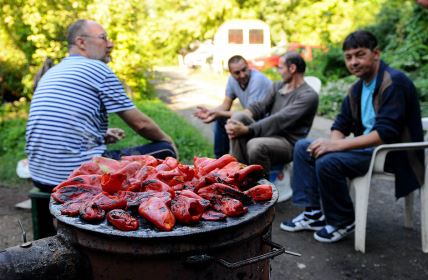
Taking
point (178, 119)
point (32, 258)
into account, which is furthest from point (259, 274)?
point (178, 119)

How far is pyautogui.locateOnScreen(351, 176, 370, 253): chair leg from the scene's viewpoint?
12.1 feet

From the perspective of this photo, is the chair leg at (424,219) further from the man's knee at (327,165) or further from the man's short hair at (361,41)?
the man's short hair at (361,41)

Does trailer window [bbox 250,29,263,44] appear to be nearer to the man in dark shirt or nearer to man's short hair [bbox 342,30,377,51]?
the man in dark shirt

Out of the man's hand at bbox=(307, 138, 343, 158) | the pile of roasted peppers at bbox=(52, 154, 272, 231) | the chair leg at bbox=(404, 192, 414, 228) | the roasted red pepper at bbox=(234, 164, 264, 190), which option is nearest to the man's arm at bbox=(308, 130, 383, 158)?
the man's hand at bbox=(307, 138, 343, 158)

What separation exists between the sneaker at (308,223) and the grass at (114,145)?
2384 mm

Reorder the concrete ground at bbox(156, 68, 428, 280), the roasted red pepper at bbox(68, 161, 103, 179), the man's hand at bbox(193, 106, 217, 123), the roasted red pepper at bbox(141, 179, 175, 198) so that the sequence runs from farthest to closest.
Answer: the man's hand at bbox(193, 106, 217, 123) < the concrete ground at bbox(156, 68, 428, 280) < the roasted red pepper at bbox(68, 161, 103, 179) < the roasted red pepper at bbox(141, 179, 175, 198)

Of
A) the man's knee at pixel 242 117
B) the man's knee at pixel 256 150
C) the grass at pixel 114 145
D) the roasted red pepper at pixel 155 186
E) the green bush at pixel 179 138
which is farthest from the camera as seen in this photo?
the green bush at pixel 179 138

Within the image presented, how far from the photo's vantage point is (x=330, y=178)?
3.73 metres

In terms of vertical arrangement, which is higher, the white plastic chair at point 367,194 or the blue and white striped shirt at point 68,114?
the blue and white striped shirt at point 68,114

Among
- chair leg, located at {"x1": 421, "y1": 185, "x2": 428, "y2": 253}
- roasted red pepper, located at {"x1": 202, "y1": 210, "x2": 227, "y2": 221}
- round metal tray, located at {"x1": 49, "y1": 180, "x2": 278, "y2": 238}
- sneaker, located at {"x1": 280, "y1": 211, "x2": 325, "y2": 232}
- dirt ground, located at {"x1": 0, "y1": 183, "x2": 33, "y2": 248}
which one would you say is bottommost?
dirt ground, located at {"x1": 0, "y1": 183, "x2": 33, "y2": 248}

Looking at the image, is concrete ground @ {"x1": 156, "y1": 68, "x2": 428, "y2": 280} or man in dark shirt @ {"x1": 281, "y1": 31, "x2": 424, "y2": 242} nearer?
concrete ground @ {"x1": 156, "y1": 68, "x2": 428, "y2": 280}

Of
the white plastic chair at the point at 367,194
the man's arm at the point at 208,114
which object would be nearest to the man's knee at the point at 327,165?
the white plastic chair at the point at 367,194

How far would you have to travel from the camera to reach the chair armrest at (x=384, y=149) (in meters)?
3.54

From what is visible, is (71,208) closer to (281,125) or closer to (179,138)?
(281,125)
